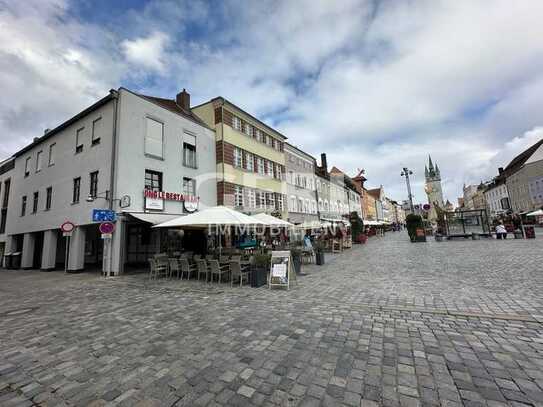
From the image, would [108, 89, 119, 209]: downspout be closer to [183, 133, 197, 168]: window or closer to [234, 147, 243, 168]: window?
[183, 133, 197, 168]: window

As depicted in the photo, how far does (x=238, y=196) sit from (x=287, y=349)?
17.5 m

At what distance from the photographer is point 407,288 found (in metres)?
7.01

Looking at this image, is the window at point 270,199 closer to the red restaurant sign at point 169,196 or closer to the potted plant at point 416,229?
the red restaurant sign at point 169,196

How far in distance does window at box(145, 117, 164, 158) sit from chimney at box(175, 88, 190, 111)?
5.90 m

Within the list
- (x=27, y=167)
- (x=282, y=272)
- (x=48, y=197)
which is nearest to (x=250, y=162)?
(x=48, y=197)

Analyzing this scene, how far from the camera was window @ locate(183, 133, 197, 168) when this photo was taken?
17163mm

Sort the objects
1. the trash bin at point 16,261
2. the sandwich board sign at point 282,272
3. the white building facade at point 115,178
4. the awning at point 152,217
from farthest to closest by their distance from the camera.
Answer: the trash bin at point 16,261
the white building facade at point 115,178
the awning at point 152,217
the sandwich board sign at point 282,272

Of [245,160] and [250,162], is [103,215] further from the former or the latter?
[250,162]

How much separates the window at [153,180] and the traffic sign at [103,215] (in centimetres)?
252

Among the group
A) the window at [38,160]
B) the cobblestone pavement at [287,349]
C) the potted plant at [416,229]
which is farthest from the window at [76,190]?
the potted plant at [416,229]

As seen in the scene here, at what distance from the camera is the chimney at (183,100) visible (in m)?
20.7

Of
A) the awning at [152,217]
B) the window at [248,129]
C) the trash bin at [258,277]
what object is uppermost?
the window at [248,129]

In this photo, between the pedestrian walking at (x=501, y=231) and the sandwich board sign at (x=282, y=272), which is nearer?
the sandwich board sign at (x=282, y=272)

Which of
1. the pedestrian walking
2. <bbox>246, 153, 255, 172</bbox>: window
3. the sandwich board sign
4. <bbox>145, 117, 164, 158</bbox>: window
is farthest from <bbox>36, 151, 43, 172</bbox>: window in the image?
the pedestrian walking
